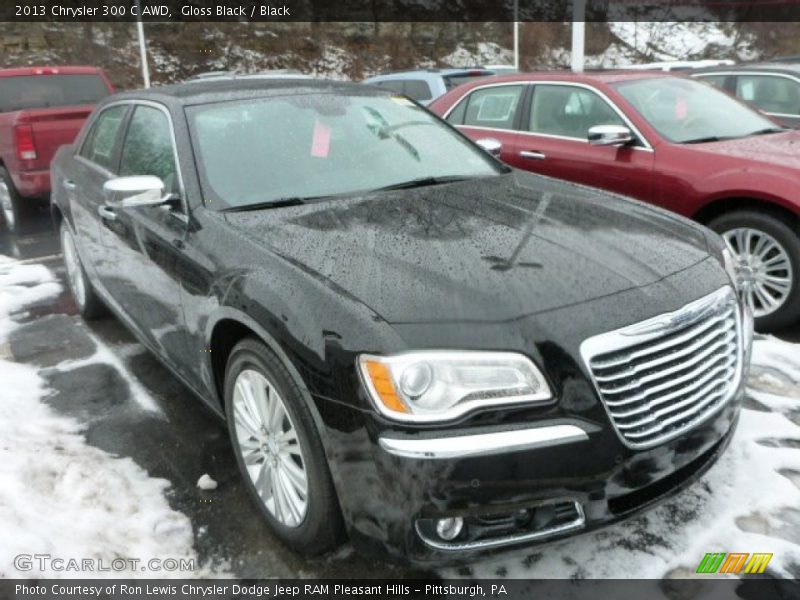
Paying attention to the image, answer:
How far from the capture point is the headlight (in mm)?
1984

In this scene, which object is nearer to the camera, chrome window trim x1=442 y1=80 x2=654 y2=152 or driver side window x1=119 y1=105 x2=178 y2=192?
driver side window x1=119 y1=105 x2=178 y2=192

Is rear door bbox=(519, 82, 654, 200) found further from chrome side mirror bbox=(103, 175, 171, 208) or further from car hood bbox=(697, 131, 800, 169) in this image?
chrome side mirror bbox=(103, 175, 171, 208)

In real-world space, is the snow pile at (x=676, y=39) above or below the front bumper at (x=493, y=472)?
above

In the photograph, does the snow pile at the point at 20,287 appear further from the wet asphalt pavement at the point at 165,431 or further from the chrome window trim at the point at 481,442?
the chrome window trim at the point at 481,442

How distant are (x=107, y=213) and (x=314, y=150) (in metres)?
1.32

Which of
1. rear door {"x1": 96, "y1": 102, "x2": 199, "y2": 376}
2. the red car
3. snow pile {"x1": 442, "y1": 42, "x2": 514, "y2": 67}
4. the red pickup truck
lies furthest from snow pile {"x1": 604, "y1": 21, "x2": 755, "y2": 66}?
rear door {"x1": 96, "y1": 102, "x2": 199, "y2": 376}

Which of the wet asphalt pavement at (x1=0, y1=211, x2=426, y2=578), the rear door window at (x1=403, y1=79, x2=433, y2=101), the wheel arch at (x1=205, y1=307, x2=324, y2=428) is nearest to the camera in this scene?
the wheel arch at (x1=205, y1=307, x2=324, y2=428)

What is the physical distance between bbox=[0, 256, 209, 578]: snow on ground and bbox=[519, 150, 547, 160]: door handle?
3835 millimetres

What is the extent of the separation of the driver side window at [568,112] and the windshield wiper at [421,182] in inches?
89.6

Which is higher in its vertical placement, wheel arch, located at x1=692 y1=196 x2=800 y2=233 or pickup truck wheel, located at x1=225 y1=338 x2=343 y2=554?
wheel arch, located at x1=692 y1=196 x2=800 y2=233

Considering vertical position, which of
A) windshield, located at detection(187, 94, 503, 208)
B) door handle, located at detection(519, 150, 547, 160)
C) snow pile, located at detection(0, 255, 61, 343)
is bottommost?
snow pile, located at detection(0, 255, 61, 343)

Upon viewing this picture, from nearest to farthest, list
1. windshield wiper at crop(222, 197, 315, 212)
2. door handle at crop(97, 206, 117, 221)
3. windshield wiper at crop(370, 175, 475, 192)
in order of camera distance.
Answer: windshield wiper at crop(222, 197, 315, 212), windshield wiper at crop(370, 175, 475, 192), door handle at crop(97, 206, 117, 221)

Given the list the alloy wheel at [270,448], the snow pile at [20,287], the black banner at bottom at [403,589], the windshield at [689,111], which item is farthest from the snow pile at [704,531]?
the snow pile at [20,287]

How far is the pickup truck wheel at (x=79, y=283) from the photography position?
15.9 ft
